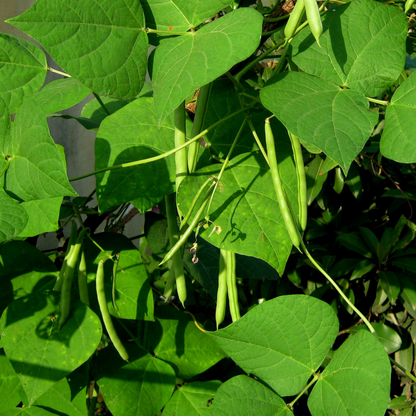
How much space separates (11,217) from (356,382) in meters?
0.45

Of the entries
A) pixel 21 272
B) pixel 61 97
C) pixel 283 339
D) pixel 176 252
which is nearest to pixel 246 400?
pixel 283 339

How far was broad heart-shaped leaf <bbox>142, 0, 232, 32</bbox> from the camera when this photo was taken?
1.59 feet

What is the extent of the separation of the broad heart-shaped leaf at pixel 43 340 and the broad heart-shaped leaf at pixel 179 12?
1.39ft

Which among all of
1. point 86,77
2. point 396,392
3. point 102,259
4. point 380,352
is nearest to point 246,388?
point 380,352

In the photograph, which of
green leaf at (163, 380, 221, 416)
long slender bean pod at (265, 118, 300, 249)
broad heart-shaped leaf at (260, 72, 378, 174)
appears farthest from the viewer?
green leaf at (163, 380, 221, 416)

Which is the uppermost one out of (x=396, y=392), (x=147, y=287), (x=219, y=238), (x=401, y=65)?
(x=401, y=65)

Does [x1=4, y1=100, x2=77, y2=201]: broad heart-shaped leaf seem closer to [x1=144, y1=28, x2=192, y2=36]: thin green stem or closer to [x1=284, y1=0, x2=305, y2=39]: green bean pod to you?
[x1=144, y1=28, x2=192, y2=36]: thin green stem

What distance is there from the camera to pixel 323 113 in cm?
42

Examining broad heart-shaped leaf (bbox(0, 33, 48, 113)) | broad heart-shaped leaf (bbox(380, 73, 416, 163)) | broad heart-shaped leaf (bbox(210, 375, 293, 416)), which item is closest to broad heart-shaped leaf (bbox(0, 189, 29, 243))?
broad heart-shaped leaf (bbox(0, 33, 48, 113))

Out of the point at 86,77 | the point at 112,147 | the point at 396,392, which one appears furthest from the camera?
the point at 396,392

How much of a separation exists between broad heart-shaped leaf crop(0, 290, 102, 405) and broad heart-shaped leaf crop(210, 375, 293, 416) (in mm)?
202

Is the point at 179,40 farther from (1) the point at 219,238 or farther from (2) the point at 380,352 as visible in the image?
(2) the point at 380,352

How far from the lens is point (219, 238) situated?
1.67 feet

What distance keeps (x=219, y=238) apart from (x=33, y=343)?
1.07ft
